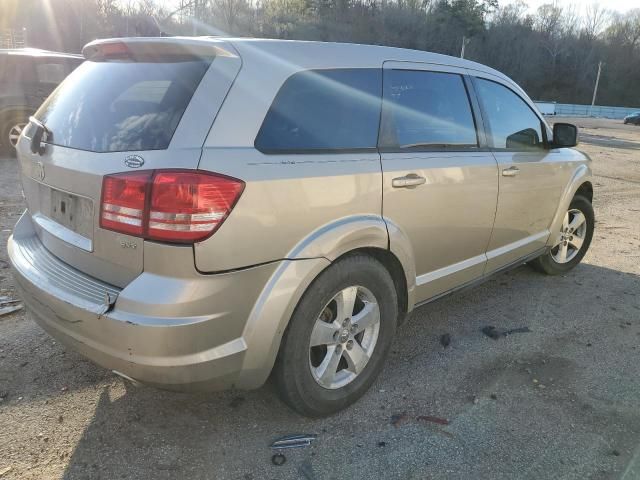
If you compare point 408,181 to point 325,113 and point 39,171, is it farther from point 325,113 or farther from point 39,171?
point 39,171

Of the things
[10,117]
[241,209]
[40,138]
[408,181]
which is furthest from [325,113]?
[10,117]

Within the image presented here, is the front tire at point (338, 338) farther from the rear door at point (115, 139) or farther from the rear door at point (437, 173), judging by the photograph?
the rear door at point (115, 139)

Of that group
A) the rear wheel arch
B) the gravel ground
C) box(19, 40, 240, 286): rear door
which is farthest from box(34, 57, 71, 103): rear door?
box(19, 40, 240, 286): rear door

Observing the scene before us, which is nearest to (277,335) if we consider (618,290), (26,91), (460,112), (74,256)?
(74,256)

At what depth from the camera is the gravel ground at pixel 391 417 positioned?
2391mm

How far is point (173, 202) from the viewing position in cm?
201

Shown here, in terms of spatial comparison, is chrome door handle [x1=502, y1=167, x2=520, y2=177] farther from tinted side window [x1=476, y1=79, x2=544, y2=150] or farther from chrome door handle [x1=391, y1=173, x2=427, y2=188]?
chrome door handle [x1=391, y1=173, x2=427, y2=188]

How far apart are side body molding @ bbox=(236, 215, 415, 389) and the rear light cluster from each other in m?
0.39

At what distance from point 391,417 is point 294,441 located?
56 cm

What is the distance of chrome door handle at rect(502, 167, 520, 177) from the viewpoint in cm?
366

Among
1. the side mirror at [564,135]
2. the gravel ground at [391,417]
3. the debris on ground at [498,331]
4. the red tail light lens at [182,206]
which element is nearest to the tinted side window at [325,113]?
the red tail light lens at [182,206]

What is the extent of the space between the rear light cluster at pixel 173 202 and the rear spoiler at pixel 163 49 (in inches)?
23.7

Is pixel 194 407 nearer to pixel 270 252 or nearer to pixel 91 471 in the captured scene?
pixel 91 471

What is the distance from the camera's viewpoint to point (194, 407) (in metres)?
2.78
